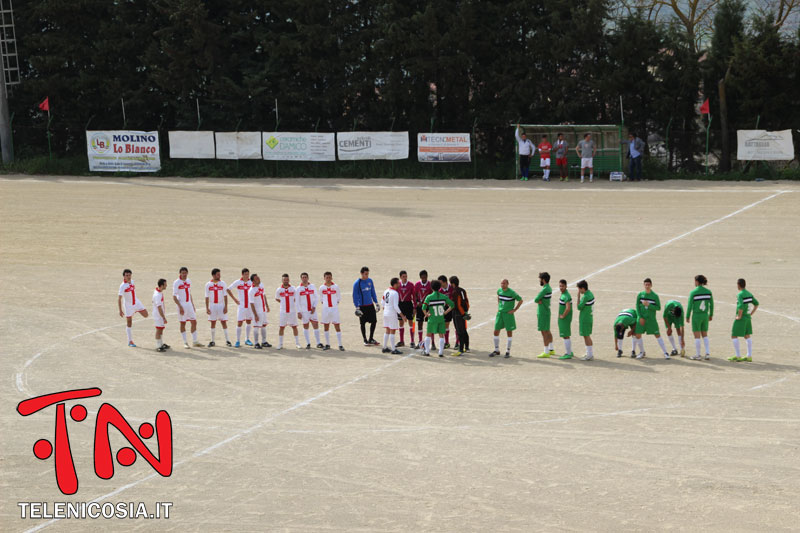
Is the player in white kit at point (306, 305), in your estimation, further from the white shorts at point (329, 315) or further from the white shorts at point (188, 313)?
the white shorts at point (188, 313)

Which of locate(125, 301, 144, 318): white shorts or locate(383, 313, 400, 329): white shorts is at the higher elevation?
locate(125, 301, 144, 318): white shorts

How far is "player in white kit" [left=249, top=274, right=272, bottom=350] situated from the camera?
62.6 ft

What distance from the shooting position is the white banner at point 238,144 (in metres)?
43.9

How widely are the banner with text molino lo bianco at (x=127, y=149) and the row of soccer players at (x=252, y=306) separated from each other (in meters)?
25.9

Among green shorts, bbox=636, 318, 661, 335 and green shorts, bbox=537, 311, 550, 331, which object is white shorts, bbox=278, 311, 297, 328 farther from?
green shorts, bbox=636, 318, 661, 335

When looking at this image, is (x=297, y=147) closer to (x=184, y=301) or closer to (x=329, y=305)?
(x=184, y=301)

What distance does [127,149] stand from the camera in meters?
44.5

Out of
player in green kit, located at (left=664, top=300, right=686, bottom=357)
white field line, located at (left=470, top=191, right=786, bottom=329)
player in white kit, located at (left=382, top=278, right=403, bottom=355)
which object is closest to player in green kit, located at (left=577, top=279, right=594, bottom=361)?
player in green kit, located at (left=664, top=300, right=686, bottom=357)

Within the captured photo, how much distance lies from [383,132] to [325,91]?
4010 millimetres

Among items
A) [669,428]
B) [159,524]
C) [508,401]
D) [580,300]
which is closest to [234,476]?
[159,524]

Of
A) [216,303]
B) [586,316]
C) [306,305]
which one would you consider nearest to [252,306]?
[216,303]

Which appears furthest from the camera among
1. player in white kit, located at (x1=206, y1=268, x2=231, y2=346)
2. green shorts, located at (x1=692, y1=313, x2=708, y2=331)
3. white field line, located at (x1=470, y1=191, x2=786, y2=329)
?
white field line, located at (x1=470, y1=191, x2=786, y2=329)

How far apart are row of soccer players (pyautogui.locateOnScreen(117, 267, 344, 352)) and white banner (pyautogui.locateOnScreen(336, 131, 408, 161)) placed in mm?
23688

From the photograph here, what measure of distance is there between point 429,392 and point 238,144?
30.4 m
